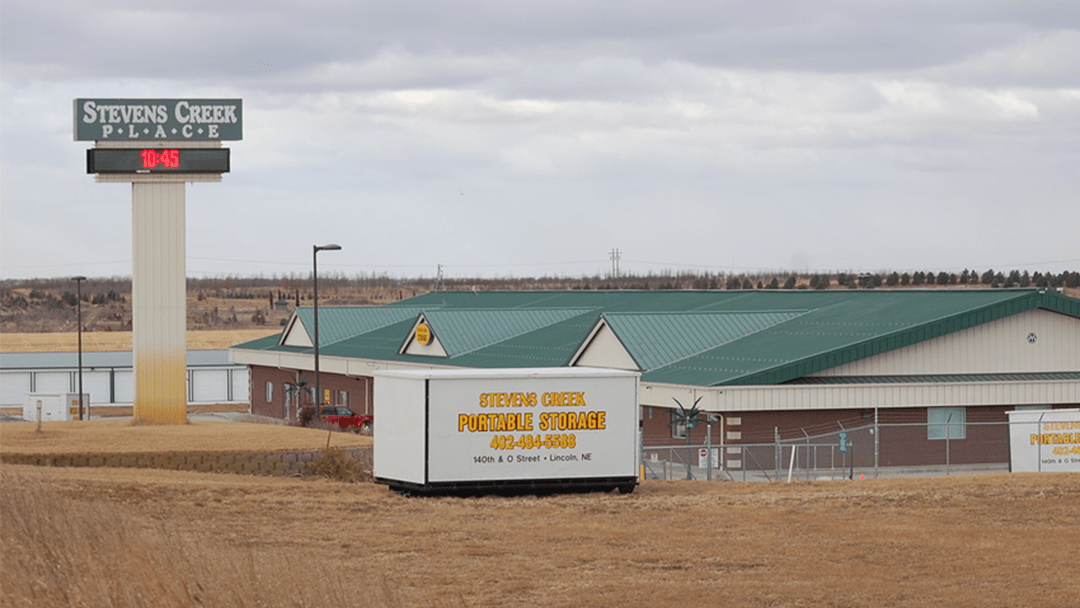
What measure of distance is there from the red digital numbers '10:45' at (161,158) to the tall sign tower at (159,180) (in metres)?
0.04

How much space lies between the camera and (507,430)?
30.3 m

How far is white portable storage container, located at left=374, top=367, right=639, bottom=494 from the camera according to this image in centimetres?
2989

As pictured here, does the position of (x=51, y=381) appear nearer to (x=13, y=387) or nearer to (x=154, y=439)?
(x=13, y=387)

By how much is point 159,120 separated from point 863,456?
31249 millimetres

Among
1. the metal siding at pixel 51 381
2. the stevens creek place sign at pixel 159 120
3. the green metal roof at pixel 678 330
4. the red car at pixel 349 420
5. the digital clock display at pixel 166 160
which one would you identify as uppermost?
the stevens creek place sign at pixel 159 120

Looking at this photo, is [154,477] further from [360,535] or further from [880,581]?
[880,581]

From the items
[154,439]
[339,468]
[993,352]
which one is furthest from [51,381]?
[993,352]

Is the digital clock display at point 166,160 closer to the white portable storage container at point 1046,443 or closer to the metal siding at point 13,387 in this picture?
the white portable storage container at point 1046,443

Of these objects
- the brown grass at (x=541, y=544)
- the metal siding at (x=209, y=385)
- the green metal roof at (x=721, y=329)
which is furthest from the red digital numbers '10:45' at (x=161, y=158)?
the metal siding at (x=209, y=385)

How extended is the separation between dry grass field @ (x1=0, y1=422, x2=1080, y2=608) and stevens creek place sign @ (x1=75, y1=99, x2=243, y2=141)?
2594 cm

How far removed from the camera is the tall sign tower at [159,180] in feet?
189

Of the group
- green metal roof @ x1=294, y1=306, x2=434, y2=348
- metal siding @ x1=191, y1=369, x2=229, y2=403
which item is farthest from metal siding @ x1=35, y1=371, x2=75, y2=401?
green metal roof @ x1=294, y1=306, x2=434, y2=348

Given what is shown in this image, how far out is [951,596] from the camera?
65.2 ft

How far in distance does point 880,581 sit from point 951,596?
1323mm
